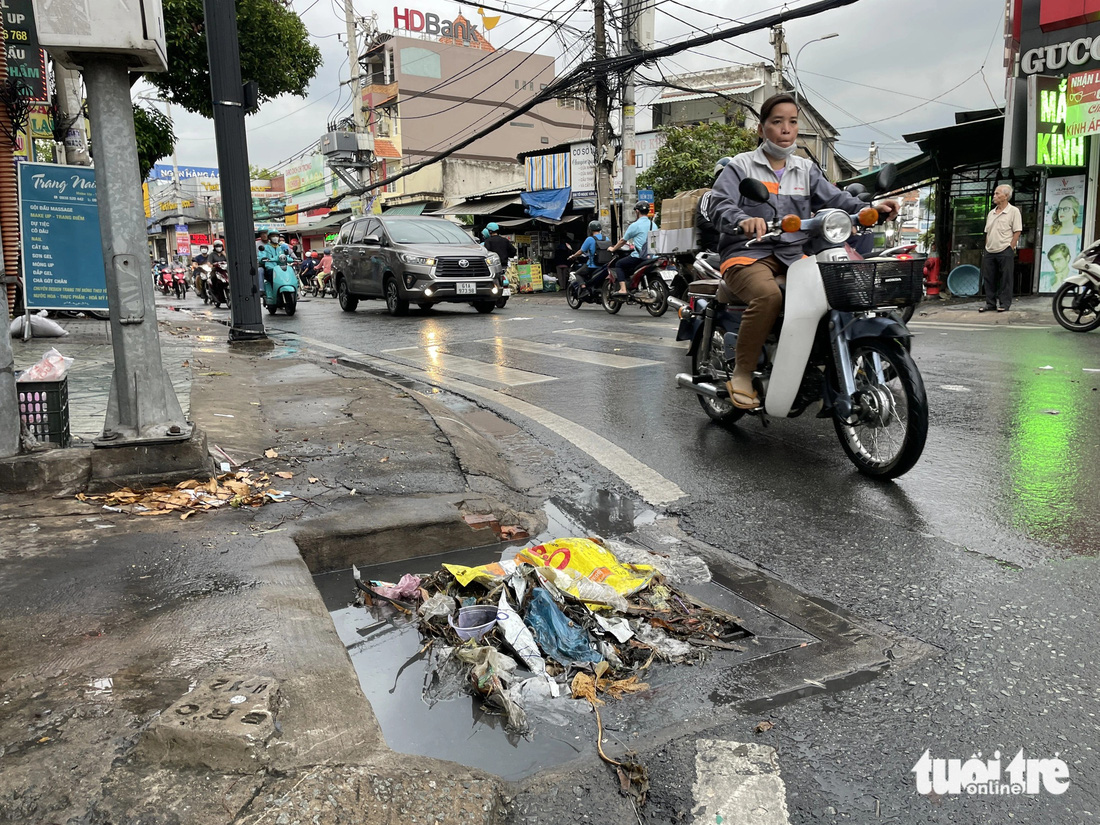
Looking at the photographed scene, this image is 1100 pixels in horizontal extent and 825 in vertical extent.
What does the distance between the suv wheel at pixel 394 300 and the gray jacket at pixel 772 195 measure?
10.6 metres

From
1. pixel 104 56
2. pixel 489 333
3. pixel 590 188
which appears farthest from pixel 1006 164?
pixel 104 56

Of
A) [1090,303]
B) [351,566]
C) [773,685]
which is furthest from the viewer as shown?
[1090,303]

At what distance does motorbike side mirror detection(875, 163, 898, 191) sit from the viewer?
14.5 feet

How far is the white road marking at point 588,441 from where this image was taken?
4.15m

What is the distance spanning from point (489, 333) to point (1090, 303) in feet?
23.9

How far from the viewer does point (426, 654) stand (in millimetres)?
2504

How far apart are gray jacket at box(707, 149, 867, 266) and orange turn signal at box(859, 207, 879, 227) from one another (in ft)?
1.04

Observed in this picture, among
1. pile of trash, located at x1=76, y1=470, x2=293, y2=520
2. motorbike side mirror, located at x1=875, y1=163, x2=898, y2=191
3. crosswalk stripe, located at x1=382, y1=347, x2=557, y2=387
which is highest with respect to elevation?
motorbike side mirror, located at x1=875, y1=163, x2=898, y2=191

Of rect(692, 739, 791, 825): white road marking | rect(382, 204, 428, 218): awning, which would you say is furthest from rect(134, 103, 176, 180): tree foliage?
rect(382, 204, 428, 218): awning

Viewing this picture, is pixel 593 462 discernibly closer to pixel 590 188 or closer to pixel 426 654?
pixel 426 654

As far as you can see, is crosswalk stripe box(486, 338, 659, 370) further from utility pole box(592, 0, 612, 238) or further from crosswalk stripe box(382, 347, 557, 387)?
utility pole box(592, 0, 612, 238)

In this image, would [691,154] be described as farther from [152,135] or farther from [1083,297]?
[1083,297]

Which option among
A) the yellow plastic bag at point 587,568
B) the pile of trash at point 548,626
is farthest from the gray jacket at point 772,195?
Result: the pile of trash at point 548,626

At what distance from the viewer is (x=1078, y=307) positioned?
9492 mm
